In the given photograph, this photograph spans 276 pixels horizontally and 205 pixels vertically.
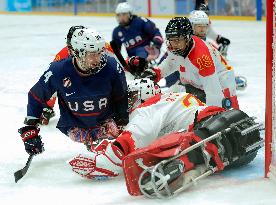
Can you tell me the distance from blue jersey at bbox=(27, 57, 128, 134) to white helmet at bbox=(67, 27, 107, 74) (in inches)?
3.3

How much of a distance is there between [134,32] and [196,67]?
3.24 m

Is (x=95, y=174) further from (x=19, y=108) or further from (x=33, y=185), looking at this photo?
(x=19, y=108)

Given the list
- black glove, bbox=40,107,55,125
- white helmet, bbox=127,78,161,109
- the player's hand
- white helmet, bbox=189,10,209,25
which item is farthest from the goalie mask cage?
the player's hand

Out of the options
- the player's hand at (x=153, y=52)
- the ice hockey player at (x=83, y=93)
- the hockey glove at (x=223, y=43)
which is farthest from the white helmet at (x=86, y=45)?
the hockey glove at (x=223, y=43)

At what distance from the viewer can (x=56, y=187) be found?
3018 mm

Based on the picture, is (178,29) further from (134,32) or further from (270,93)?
(134,32)

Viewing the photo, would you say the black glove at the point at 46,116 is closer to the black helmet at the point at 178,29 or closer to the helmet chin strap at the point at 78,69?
the black helmet at the point at 178,29

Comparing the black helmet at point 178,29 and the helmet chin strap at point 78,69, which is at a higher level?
the black helmet at point 178,29

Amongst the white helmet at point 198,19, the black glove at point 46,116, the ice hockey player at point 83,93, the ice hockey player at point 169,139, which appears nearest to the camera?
the ice hockey player at point 169,139

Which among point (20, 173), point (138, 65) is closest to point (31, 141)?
point (20, 173)

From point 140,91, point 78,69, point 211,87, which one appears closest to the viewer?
point 78,69

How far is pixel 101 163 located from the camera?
119 inches

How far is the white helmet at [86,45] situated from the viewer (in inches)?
124

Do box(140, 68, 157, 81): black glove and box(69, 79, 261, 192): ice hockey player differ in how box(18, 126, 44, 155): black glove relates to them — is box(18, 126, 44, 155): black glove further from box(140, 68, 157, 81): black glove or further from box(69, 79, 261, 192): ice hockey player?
box(140, 68, 157, 81): black glove
